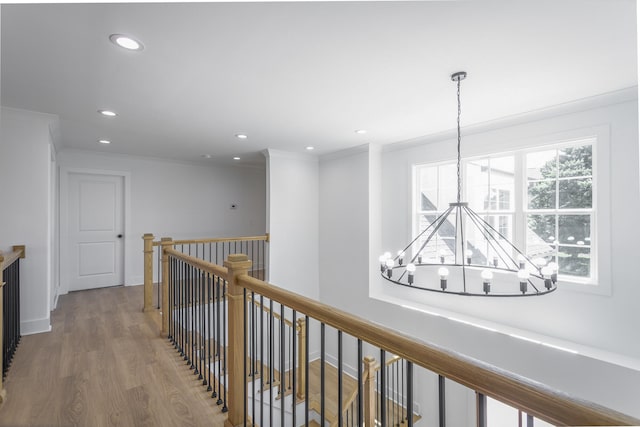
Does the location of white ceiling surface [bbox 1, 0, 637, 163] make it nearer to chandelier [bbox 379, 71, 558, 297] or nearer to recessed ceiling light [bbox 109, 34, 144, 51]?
recessed ceiling light [bbox 109, 34, 144, 51]

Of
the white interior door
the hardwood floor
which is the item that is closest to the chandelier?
the hardwood floor

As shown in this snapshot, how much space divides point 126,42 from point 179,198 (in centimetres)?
447

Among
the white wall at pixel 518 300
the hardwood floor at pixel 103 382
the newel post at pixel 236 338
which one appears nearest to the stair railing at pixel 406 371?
the newel post at pixel 236 338

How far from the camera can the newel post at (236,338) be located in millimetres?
1710

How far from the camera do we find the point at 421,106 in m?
3.04

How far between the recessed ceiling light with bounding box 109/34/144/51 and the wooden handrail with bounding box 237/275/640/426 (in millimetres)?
2038

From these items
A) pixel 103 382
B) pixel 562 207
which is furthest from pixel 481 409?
pixel 562 207

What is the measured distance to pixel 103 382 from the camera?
224cm

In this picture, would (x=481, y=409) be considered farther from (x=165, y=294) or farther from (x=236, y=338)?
(x=165, y=294)

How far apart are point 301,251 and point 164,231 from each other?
274 cm

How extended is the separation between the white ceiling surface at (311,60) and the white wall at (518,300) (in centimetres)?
47

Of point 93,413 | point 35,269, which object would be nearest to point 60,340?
point 35,269

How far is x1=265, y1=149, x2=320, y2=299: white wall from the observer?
16.5 feet

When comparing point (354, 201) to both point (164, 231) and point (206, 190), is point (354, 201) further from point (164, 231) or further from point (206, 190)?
point (164, 231)
